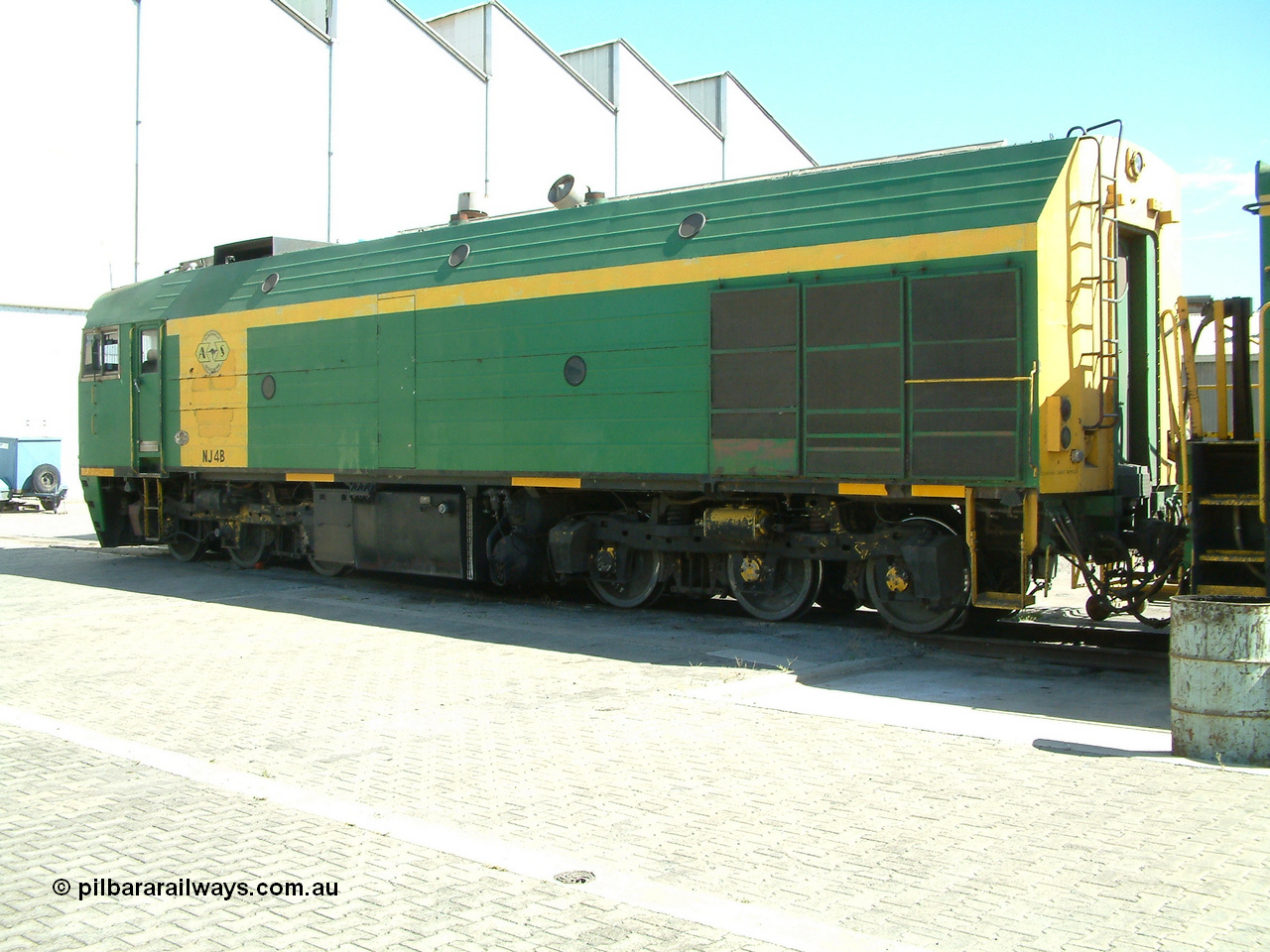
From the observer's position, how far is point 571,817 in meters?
5.32

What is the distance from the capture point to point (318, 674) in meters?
8.76

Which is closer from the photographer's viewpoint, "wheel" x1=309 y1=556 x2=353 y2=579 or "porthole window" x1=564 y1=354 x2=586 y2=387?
"porthole window" x1=564 y1=354 x2=586 y2=387

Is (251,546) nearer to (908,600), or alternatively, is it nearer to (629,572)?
(629,572)

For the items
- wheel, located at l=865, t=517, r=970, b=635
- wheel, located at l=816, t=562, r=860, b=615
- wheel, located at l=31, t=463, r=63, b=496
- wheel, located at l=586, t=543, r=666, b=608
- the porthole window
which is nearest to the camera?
wheel, located at l=865, t=517, r=970, b=635

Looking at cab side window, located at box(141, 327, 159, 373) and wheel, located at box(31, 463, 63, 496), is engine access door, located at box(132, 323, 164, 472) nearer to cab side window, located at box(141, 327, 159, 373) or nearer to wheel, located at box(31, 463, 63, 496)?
cab side window, located at box(141, 327, 159, 373)

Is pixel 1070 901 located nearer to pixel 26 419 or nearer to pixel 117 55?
pixel 117 55

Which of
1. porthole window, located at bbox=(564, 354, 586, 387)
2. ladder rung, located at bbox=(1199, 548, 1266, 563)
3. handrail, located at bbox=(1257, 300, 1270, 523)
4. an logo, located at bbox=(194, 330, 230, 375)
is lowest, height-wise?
ladder rung, located at bbox=(1199, 548, 1266, 563)

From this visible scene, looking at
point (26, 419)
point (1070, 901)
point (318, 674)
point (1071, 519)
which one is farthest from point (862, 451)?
point (26, 419)

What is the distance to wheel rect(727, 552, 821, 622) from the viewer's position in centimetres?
1058

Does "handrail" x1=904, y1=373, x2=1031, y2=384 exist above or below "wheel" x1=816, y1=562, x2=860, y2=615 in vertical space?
above

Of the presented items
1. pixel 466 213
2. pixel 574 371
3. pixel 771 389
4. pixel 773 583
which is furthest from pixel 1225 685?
pixel 466 213

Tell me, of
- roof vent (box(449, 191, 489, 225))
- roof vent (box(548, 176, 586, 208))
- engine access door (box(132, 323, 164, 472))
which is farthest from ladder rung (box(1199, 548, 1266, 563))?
engine access door (box(132, 323, 164, 472))

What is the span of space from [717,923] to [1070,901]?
4.36ft

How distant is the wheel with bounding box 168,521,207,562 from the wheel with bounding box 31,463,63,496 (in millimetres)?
14269
